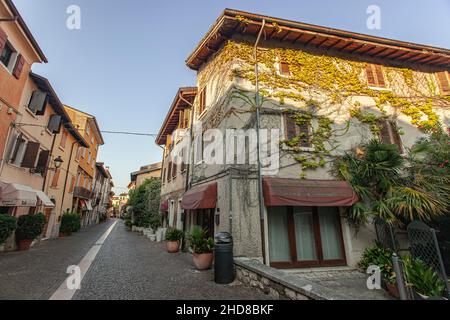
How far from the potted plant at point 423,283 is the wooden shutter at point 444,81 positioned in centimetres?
1009

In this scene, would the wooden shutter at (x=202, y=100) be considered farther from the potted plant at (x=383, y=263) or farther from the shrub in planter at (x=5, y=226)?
the shrub in planter at (x=5, y=226)

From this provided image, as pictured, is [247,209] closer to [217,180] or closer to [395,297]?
[217,180]

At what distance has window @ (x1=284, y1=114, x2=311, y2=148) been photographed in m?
7.83

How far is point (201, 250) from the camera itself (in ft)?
22.3

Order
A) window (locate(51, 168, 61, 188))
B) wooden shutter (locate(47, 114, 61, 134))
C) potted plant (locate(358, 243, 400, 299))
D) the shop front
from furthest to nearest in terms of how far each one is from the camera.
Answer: window (locate(51, 168, 61, 188)) < wooden shutter (locate(47, 114, 61, 134)) < the shop front < potted plant (locate(358, 243, 400, 299))

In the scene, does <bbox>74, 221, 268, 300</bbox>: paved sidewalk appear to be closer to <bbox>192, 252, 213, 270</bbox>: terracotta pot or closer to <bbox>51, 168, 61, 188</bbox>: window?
<bbox>192, 252, 213, 270</bbox>: terracotta pot

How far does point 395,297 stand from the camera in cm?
488

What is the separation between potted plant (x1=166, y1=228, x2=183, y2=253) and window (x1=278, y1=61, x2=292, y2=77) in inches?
336

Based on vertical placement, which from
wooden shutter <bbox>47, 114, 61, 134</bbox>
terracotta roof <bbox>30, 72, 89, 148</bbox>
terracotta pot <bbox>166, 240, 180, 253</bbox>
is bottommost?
terracotta pot <bbox>166, 240, 180, 253</bbox>

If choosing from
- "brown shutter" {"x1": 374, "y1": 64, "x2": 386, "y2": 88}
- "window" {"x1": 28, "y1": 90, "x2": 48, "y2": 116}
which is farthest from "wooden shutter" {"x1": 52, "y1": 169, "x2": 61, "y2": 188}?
"brown shutter" {"x1": 374, "y1": 64, "x2": 386, "y2": 88}

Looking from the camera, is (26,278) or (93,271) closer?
(26,278)

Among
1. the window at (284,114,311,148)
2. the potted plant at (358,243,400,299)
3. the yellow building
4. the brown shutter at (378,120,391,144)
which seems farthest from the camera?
the yellow building

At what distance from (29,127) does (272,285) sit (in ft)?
42.3
